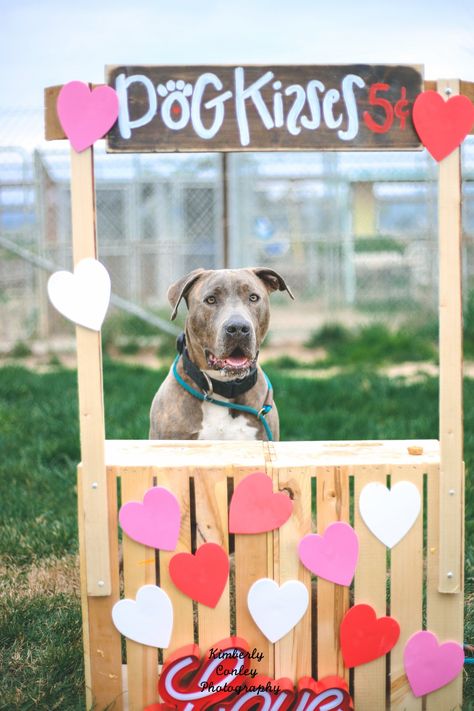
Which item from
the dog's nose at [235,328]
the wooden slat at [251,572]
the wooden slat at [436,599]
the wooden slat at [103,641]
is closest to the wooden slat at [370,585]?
the wooden slat at [436,599]

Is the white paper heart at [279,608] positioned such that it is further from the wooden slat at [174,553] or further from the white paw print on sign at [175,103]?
the white paw print on sign at [175,103]

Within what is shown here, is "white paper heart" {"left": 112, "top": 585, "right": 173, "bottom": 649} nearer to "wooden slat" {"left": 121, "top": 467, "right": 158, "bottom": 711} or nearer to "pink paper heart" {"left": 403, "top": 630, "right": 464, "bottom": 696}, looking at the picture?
"wooden slat" {"left": 121, "top": 467, "right": 158, "bottom": 711}

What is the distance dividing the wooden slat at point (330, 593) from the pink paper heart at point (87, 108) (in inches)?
51.1

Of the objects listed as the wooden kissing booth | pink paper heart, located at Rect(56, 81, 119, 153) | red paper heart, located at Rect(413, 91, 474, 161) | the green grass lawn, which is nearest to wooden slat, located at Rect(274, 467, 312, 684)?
the wooden kissing booth

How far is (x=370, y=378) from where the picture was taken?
7141 mm

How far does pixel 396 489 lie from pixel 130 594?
3.09ft

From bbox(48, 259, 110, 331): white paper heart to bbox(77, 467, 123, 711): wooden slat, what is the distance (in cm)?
53

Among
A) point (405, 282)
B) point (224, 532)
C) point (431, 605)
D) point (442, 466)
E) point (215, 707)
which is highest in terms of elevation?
point (405, 282)

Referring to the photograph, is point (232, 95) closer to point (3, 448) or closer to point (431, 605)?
point (431, 605)

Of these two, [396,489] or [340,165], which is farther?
[340,165]

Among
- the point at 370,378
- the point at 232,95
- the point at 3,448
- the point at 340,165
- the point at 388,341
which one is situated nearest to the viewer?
the point at 232,95

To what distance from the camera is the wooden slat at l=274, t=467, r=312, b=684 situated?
8.39ft

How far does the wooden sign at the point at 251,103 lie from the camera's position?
2.46 metres

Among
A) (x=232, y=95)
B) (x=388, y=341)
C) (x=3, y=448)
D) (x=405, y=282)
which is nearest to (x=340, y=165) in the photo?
(x=405, y=282)
